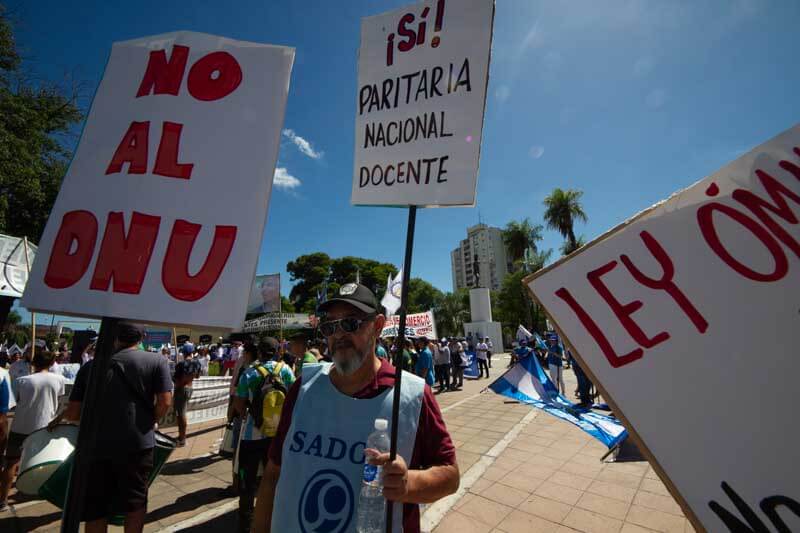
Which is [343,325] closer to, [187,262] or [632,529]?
[187,262]

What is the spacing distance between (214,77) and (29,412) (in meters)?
5.23

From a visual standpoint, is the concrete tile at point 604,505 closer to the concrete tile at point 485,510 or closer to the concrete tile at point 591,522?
A: the concrete tile at point 591,522

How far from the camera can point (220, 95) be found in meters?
1.37

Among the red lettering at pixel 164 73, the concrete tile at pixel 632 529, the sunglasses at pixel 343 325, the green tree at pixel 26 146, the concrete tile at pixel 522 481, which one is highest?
the green tree at pixel 26 146

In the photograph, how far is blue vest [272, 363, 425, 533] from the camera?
1.44 m

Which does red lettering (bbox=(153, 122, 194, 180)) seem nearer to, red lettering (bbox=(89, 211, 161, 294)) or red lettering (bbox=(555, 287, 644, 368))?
red lettering (bbox=(89, 211, 161, 294))

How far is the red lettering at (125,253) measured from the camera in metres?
1.16

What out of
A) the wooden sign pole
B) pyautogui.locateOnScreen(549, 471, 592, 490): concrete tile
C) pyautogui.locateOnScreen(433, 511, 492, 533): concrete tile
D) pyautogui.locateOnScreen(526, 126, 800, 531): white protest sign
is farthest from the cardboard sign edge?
pyautogui.locateOnScreen(549, 471, 592, 490): concrete tile

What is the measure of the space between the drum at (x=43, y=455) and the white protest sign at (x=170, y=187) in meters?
2.21

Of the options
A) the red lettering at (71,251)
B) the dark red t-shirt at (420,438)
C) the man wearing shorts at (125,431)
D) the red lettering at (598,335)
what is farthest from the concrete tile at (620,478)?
the red lettering at (71,251)

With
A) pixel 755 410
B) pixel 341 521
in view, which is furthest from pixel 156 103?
pixel 755 410

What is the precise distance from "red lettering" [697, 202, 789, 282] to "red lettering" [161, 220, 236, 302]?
1.63 metres

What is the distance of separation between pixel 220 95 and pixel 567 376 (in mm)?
17369

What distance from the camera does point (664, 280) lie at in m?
1.13
